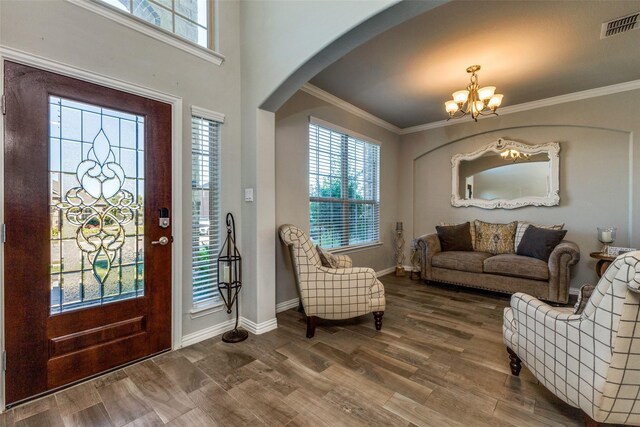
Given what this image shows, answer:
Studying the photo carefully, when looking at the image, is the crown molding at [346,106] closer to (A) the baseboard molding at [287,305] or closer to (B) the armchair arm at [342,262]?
(B) the armchair arm at [342,262]

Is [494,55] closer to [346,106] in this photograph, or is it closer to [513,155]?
[346,106]

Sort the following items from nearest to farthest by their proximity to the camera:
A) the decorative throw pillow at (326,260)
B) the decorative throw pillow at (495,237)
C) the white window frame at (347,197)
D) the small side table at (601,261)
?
the decorative throw pillow at (326,260)
the small side table at (601,261)
the white window frame at (347,197)
the decorative throw pillow at (495,237)

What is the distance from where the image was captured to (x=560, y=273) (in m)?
3.23

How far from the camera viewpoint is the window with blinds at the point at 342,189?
3635 millimetres

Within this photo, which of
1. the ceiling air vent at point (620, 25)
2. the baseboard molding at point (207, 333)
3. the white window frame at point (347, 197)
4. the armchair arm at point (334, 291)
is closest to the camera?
the ceiling air vent at point (620, 25)

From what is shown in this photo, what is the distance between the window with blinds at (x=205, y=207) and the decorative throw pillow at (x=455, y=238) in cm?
338

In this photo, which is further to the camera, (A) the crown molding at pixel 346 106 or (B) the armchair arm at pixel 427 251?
(B) the armchair arm at pixel 427 251

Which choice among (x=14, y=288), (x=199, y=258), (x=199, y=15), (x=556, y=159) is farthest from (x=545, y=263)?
(x=14, y=288)

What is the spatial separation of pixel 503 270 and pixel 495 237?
30.0 inches

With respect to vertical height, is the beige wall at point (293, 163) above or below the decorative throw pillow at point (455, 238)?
above

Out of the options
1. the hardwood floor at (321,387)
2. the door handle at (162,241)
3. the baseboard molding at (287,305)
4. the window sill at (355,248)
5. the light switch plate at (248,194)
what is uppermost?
the light switch plate at (248,194)

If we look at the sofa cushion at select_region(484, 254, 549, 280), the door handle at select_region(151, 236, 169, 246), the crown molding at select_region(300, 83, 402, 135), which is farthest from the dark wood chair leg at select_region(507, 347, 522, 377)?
the crown molding at select_region(300, 83, 402, 135)

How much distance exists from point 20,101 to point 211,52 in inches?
54.8

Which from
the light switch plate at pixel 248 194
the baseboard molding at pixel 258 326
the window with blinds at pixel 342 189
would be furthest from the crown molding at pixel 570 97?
the baseboard molding at pixel 258 326
